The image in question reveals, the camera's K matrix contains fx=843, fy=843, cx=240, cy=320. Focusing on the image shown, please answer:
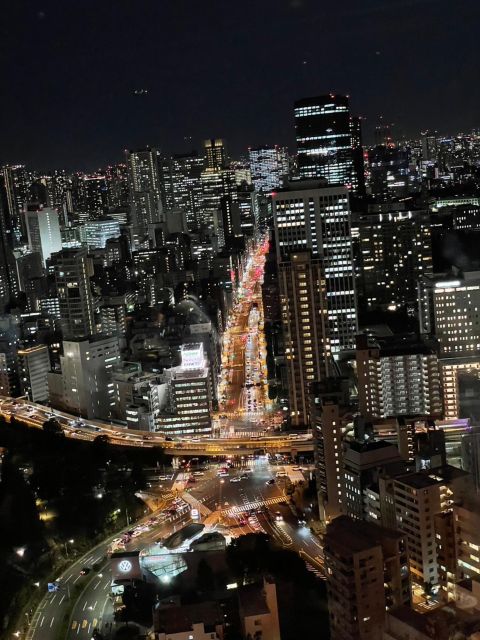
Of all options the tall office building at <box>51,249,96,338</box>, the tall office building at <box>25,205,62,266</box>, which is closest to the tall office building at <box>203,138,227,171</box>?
the tall office building at <box>25,205,62,266</box>

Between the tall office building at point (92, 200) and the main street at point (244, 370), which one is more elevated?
the tall office building at point (92, 200)

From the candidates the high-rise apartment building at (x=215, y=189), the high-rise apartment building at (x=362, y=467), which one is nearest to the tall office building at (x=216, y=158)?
the high-rise apartment building at (x=215, y=189)

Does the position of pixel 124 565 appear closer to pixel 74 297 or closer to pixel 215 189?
pixel 74 297

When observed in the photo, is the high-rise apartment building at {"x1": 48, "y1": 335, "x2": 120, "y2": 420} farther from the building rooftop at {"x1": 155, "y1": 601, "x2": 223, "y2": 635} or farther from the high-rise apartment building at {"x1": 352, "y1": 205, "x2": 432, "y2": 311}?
the building rooftop at {"x1": 155, "y1": 601, "x2": 223, "y2": 635}

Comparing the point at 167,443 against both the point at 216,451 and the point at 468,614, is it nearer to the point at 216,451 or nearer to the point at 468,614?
the point at 216,451

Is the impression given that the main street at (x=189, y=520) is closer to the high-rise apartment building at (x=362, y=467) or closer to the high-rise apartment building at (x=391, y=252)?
the high-rise apartment building at (x=362, y=467)

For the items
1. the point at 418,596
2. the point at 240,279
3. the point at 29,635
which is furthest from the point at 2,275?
the point at 418,596
